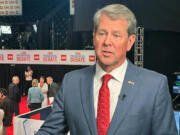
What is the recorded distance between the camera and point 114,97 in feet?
4.24

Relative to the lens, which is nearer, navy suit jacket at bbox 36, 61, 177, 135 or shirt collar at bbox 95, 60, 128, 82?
navy suit jacket at bbox 36, 61, 177, 135

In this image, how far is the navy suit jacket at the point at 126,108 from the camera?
1.20 m

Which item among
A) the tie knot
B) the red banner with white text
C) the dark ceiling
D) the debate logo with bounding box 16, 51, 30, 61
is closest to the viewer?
the tie knot

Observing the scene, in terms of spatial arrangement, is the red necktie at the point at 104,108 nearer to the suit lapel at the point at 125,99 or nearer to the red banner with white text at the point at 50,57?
the suit lapel at the point at 125,99

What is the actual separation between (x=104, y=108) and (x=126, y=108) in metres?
0.10

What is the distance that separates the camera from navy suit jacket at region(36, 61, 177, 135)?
1.20 m

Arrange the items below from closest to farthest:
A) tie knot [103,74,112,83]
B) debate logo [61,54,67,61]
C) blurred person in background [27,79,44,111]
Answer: tie knot [103,74,112,83] → blurred person in background [27,79,44,111] → debate logo [61,54,67,61]

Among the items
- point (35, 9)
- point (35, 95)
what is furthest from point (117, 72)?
point (35, 9)

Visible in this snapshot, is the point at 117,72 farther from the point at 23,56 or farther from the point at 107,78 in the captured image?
the point at 23,56

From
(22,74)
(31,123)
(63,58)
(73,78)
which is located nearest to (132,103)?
(73,78)

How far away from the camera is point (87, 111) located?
1.26 meters

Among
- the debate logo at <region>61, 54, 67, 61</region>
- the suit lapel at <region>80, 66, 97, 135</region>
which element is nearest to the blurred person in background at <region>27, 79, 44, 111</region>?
the debate logo at <region>61, 54, 67, 61</region>

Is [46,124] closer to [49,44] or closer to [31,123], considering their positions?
[31,123]

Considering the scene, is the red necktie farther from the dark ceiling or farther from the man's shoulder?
the dark ceiling
